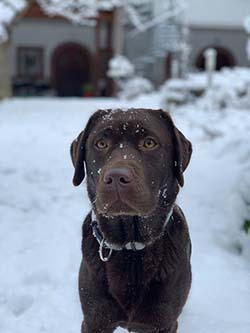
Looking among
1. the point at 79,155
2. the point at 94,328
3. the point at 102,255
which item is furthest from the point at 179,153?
the point at 94,328

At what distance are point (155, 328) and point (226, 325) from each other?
1.05 metres

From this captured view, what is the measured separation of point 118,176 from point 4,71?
14421 millimetres

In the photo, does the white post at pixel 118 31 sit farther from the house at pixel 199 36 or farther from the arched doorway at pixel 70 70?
the arched doorway at pixel 70 70

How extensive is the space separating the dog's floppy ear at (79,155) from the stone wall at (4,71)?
13194mm

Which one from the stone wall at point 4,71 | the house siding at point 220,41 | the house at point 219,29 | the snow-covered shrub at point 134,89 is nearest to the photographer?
the stone wall at point 4,71

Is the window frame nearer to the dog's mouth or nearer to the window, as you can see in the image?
the window

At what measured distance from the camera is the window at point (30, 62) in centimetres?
2422

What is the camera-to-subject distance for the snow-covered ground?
3736 millimetres

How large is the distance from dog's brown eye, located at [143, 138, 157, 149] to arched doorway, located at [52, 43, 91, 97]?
2212 cm

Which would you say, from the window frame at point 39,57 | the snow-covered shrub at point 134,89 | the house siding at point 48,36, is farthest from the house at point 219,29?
the window frame at point 39,57

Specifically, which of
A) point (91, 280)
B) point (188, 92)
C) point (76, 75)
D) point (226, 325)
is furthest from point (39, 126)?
point (76, 75)

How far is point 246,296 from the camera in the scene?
409 centimetres

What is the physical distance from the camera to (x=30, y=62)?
958 inches

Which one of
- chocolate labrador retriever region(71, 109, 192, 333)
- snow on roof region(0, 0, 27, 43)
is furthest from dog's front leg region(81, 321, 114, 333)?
snow on roof region(0, 0, 27, 43)
